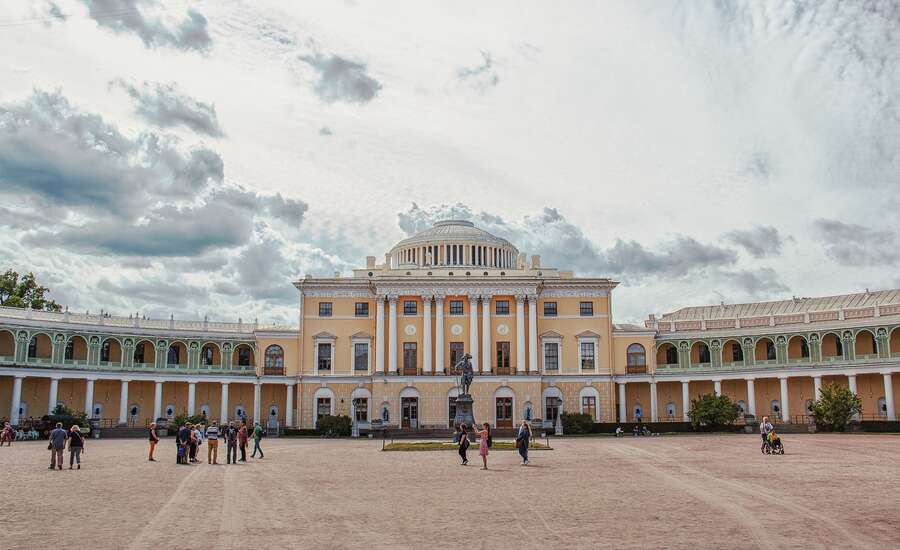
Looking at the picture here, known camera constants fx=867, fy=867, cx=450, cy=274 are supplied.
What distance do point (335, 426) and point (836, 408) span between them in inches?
1392

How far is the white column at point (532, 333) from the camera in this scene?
236 feet

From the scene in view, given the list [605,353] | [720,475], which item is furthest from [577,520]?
[605,353]

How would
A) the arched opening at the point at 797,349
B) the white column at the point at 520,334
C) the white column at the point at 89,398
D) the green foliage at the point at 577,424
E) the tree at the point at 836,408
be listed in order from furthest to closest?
the white column at the point at 520,334 < the arched opening at the point at 797,349 < the white column at the point at 89,398 < the green foliage at the point at 577,424 < the tree at the point at 836,408

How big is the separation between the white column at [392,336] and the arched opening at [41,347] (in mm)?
26587

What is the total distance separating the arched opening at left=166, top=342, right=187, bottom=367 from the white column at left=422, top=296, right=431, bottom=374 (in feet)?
69.2

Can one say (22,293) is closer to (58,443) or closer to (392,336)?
(392,336)

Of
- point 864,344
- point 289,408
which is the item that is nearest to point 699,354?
point 864,344

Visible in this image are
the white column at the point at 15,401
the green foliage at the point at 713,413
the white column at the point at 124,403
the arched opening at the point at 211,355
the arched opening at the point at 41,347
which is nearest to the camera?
the white column at the point at 15,401

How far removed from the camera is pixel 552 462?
111ft

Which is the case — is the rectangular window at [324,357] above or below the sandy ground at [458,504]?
above

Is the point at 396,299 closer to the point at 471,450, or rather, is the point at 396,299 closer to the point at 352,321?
the point at 352,321

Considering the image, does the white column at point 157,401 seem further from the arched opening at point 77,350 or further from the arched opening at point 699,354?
the arched opening at point 699,354

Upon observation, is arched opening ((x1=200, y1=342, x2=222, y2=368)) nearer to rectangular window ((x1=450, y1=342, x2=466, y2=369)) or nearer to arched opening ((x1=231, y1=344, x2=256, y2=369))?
arched opening ((x1=231, y1=344, x2=256, y2=369))

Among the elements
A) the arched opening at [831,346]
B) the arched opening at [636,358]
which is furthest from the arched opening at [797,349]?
the arched opening at [636,358]
